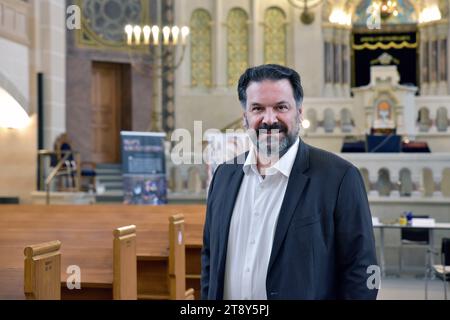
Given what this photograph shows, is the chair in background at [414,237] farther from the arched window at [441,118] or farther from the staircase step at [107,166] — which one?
the staircase step at [107,166]

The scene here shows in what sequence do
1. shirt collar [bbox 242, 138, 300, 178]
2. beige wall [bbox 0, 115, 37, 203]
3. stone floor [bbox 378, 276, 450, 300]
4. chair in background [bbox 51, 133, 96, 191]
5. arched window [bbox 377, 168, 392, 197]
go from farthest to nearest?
chair in background [bbox 51, 133, 96, 191] < beige wall [bbox 0, 115, 37, 203] < arched window [bbox 377, 168, 392, 197] < stone floor [bbox 378, 276, 450, 300] < shirt collar [bbox 242, 138, 300, 178]

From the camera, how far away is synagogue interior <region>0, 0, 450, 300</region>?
22.5 feet

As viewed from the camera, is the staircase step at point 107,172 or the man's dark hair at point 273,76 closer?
the man's dark hair at point 273,76

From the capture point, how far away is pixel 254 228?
8.93 feet

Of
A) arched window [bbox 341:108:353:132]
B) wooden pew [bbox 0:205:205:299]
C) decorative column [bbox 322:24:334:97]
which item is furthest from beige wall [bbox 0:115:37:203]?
decorative column [bbox 322:24:334:97]

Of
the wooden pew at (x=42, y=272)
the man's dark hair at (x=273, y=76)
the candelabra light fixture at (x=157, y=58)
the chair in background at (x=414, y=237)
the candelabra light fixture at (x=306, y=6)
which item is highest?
the candelabra light fixture at (x=306, y=6)

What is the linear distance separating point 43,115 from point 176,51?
4957 millimetres

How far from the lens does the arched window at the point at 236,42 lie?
802 inches

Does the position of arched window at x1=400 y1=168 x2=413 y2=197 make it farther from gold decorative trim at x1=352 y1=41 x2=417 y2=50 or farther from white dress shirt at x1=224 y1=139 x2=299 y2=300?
white dress shirt at x1=224 y1=139 x2=299 y2=300

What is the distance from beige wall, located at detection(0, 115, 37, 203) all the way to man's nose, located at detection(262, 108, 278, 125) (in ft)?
41.4

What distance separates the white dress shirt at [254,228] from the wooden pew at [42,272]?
1.50 metres

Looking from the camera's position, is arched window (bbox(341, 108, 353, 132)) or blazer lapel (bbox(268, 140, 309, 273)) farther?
arched window (bbox(341, 108, 353, 132))

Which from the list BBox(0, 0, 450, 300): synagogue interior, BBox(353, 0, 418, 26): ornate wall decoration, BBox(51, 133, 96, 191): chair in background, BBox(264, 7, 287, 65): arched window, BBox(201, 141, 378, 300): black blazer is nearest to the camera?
BBox(201, 141, 378, 300): black blazer

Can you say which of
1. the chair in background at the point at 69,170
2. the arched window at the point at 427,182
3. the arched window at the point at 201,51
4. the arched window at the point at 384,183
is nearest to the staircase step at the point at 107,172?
the chair in background at the point at 69,170
